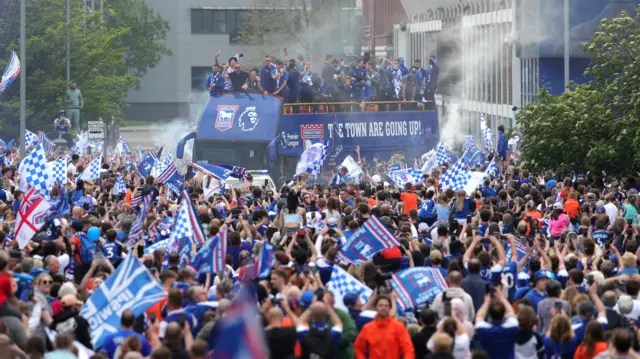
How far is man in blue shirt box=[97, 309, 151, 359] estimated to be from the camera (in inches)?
391

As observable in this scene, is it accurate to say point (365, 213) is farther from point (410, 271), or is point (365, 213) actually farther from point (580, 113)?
point (580, 113)

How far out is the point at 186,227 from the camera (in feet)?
48.9

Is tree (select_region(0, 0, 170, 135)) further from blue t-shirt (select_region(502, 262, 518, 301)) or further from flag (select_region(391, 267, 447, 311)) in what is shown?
flag (select_region(391, 267, 447, 311))

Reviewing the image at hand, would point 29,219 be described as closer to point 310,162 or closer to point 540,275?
point 540,275

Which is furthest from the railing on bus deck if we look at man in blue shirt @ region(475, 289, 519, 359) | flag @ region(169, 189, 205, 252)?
man in blue shirt @ region(475, 289, 519, 359)

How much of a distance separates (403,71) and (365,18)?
152 feet

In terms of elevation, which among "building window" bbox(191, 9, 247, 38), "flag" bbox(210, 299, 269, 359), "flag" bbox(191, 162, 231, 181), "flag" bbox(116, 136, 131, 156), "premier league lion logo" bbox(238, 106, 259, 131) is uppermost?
"building window" bbox(191, 9, 247, 38)

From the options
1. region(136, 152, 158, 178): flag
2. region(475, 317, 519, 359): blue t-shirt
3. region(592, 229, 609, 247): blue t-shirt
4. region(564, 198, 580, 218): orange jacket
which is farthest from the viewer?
→ region(136, 152, 158, 178): flag

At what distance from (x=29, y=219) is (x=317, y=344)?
21.2 feet

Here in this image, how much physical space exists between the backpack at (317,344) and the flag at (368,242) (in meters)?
2.95

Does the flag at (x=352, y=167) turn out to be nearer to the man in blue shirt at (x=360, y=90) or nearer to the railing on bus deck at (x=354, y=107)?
the railing on bus deck at (x=354, y=107)

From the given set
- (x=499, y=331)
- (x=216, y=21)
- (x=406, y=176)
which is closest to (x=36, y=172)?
(x=406, y=176)

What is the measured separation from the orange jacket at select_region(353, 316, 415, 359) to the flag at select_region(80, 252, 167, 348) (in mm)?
1758

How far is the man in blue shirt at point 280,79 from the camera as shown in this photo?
32.3m
